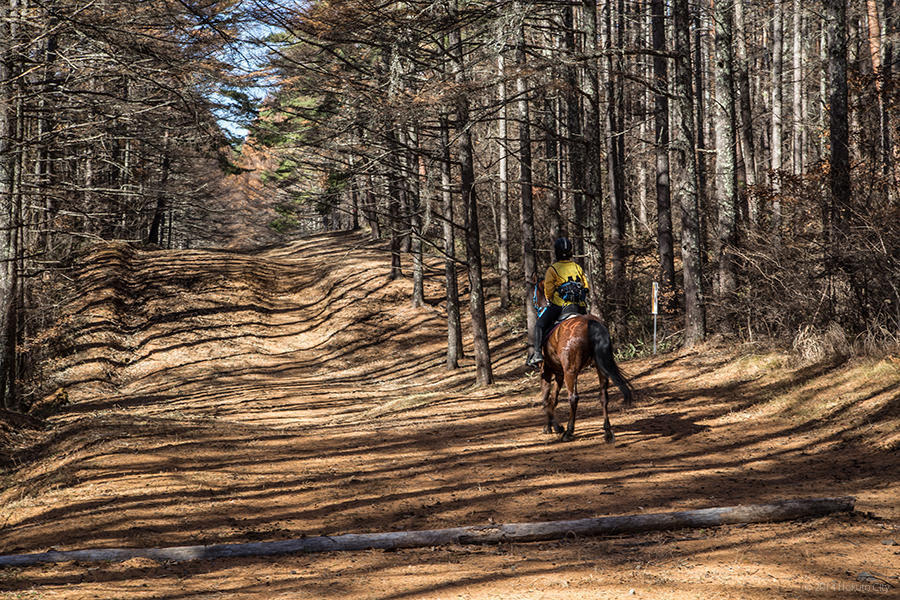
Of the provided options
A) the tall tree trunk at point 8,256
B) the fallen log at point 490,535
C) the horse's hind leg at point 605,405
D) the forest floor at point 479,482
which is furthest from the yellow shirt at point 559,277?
the tall tree trunk at point 8,256

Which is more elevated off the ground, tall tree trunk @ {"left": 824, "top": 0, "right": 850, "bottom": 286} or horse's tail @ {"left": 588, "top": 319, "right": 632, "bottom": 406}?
tall tree trunk @ {"left": 824, "top": 0, "right": 850, "bottom": 286}

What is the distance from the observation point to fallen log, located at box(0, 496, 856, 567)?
6480 mm

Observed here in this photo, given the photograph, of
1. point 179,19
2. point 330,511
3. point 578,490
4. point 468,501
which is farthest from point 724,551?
point 179,19

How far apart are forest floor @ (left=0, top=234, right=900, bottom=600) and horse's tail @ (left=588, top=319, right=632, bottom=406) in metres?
0.96

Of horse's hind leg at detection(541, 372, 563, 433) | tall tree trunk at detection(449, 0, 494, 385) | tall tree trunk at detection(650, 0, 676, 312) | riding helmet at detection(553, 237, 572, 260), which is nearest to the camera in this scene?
riding helmet at detection(553, 237, 572, 260)

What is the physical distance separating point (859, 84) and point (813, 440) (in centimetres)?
910

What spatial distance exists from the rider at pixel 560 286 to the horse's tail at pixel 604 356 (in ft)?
2.51

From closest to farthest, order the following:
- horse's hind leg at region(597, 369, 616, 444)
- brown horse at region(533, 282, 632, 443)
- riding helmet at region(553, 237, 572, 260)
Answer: brown horse at region(533, 282, 632, 443) → horse's hind leg at region(597, 369, 616, 444) → riding helmet at region(553, 237, 572, 260)

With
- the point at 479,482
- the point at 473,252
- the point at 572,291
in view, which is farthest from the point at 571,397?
the point at 473,252

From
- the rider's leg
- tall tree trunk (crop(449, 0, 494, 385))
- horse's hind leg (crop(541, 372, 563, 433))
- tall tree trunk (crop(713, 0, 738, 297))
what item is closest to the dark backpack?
the rider's leg

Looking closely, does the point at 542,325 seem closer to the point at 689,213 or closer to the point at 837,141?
the point at 837,141

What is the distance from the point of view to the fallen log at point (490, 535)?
6480mm

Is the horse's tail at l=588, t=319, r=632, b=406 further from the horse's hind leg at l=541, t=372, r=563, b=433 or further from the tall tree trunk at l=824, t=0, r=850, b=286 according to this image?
the tall tree trunk at l=824, t=0, r=850, b=286

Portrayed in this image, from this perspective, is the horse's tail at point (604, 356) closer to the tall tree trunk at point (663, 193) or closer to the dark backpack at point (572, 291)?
the dark backpack at point (572, 291)
